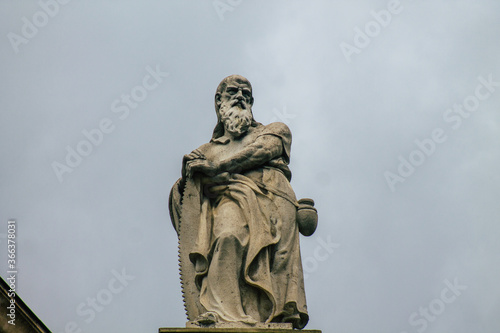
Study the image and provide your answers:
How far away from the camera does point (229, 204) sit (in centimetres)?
1140

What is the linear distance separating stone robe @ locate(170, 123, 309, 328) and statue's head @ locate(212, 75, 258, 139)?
0.76 m

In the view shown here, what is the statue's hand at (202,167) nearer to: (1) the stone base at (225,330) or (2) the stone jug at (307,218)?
(2) the stone jug at (307,218)

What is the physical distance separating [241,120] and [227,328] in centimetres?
332

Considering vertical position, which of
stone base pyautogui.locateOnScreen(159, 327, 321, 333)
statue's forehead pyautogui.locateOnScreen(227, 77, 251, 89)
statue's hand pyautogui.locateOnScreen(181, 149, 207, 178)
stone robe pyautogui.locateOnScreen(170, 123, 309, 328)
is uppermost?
statue's forehead pyautogui.locateOnScreen(227, 77, 251, 89)

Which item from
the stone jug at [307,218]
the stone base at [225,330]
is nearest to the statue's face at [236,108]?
the stone jug at [307,218]

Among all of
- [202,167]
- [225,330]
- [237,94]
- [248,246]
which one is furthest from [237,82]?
[225,330]

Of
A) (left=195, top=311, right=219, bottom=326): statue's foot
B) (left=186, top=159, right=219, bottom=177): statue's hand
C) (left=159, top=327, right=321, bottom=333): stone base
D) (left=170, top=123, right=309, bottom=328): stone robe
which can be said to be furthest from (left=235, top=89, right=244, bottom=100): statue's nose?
(left=159, top=327, right=321, bottom=333): stone base

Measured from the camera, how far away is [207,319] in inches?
405

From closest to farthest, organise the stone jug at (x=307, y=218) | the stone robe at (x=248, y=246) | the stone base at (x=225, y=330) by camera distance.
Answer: the stone base at (x=225, y=330) → the stone robe at (x=248, y=246) → the stone jug at (x=307, y=218)

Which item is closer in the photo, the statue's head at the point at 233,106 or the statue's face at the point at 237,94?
the statue's head at the point at 233,106

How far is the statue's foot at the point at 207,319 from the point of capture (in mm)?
10305

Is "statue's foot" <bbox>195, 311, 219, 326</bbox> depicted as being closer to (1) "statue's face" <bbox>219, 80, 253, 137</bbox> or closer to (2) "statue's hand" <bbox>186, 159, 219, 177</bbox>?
(2) "statue's hand" <bbox>186, 159, 219, 177</bbox>

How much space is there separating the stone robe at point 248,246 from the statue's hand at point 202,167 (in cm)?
10

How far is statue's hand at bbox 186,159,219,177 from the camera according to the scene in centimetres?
1147
